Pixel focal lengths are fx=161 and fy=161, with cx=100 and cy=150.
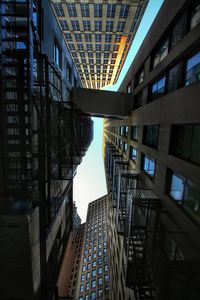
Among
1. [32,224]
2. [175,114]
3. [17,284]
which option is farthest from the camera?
[175,114]

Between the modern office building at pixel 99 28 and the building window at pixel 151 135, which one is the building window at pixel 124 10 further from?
the building window at pixel 151 135

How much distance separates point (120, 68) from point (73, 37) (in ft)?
64.8

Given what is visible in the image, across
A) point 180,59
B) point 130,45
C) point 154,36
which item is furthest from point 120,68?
point 180,59

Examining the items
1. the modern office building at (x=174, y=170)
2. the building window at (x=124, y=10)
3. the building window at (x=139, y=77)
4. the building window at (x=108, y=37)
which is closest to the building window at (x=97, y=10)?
the building window at (x=124, y=10)

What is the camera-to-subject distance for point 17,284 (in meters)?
5.68

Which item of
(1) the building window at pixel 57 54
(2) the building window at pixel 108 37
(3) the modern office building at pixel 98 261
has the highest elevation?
(2) the building window at pixel 108 37

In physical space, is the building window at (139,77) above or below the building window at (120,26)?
below

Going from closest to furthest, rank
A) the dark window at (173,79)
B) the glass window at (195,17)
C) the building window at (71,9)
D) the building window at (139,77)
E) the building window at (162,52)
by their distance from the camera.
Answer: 1. the glass window at (195,17)
2. the dark window at (173,79)
3. the building window at (162,52)
4. the building window at (139,77)
5. the building window at (71,9)

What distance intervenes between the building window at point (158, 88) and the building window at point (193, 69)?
2.35 meters

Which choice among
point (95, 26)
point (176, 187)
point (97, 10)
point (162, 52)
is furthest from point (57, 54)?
point (95, 26)

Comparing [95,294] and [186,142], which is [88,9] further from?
[95,294]

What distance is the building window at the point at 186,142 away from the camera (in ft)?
18.6

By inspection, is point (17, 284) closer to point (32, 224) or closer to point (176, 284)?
point (32, 224)

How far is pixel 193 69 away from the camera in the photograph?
6.27 metres
